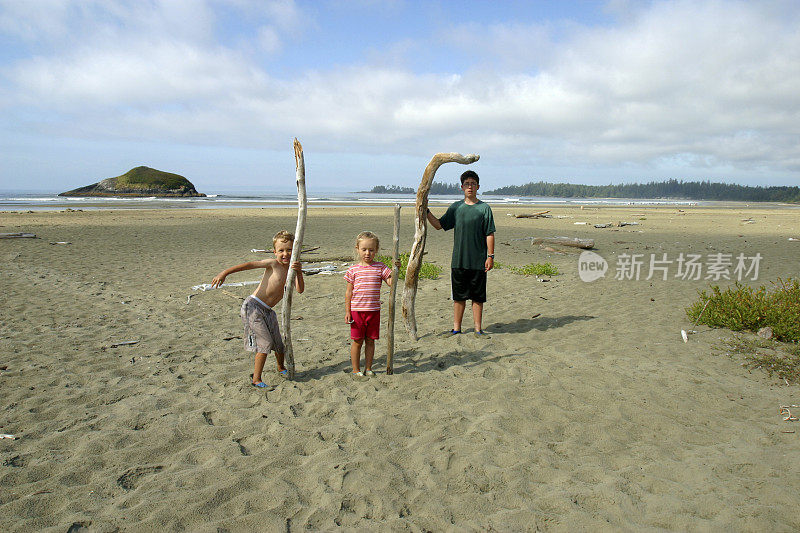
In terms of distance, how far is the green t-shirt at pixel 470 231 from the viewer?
21.8 feet

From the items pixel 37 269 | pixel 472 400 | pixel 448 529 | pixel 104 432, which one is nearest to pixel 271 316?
pixel 104 432

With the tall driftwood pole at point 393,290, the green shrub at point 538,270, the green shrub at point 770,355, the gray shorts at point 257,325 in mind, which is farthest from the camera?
the green shrub at point 538,270

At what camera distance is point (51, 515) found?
10.2 feet

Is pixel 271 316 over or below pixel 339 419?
over

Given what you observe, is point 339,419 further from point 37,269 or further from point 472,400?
point 37,269

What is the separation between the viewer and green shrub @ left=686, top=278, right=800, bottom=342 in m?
6.84

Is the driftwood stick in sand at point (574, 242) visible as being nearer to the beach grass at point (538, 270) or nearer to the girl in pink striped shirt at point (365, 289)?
the beach grass at point (538, 270)

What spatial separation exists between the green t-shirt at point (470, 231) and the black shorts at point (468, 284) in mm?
94

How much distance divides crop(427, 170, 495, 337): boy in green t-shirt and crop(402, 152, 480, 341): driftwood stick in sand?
156 millimetres

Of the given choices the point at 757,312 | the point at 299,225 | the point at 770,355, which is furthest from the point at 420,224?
the point at 757,312

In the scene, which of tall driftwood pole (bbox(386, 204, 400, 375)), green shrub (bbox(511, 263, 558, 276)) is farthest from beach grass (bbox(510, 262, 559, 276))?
tall driftwood pole (bbox(386, 204, 400, 375))

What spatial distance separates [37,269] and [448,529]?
1328 cm

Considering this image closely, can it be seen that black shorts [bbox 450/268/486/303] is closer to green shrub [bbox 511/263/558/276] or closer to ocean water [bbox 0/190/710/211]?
green shrub [bbox 511/263/558/276]

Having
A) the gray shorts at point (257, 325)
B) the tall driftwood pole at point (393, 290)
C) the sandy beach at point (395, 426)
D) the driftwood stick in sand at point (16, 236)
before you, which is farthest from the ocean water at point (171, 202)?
the driftwood stick in sand at point (16, 236)
